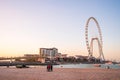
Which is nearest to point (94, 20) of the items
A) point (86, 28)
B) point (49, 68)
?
point (86, 28)

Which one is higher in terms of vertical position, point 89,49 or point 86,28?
point 86,28

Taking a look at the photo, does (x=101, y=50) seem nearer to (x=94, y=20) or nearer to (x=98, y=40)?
(x=98, y=40)

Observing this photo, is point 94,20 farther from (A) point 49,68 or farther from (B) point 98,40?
(A) point 49,68

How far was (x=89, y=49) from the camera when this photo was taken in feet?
472

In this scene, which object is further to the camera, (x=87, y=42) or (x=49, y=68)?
(x=87, y=42)

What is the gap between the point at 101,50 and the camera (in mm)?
139500

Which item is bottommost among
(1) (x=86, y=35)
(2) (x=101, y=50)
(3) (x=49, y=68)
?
(3) (x=49, y=68)

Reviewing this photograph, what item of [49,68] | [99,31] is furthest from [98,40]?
[49,68]

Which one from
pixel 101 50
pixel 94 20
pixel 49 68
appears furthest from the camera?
pixel 101 50

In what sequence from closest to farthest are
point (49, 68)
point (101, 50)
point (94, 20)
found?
point (49, 68) → point (94, 20) → point (101, 50)

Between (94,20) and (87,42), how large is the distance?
55.8ft

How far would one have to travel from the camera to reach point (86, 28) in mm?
132500

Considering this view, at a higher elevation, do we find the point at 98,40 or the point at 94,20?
the point at 94,20

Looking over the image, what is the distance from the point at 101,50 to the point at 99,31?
41.4 feet
